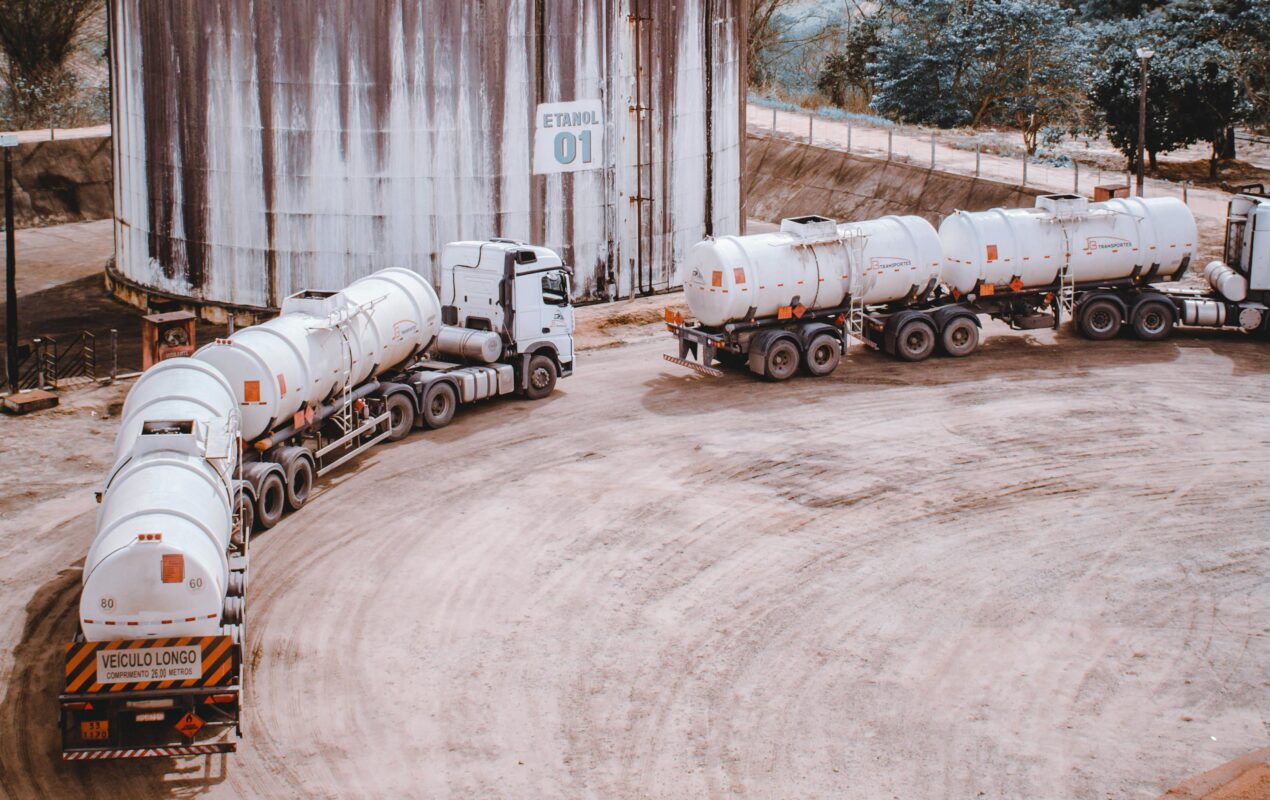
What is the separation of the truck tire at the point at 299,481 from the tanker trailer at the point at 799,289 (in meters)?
10.4

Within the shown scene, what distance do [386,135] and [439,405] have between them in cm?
927

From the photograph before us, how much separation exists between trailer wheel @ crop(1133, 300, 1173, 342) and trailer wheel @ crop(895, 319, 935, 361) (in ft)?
17.7

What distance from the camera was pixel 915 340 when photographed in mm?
34250

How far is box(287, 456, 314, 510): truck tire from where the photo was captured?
24.2 metres

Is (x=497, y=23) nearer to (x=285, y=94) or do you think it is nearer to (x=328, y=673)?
(x=285, y=94)

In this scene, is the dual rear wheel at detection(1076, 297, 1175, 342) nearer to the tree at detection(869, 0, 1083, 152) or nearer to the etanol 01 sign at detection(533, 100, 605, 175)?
the etanol 01 sign at detection(533, 100, 605, 175)

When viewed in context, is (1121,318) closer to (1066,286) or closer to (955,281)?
(1066,286)

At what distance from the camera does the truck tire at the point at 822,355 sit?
32531 mm

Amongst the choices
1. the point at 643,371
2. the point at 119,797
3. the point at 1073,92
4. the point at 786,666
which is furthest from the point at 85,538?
the point at 1073,92

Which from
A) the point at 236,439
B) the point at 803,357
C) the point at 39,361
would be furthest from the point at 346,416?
the point at 803,357

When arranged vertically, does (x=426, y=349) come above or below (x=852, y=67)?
below

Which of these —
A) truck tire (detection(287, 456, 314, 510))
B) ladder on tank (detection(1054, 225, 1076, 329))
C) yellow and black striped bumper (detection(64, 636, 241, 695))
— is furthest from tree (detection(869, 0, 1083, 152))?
yellow and black striped bumper (detection(64, 636, 241, 695))

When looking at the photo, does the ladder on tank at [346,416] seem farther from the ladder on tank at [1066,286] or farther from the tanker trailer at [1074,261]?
the ladder on tank at [1066,286]

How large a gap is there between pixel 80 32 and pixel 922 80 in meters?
46.4
